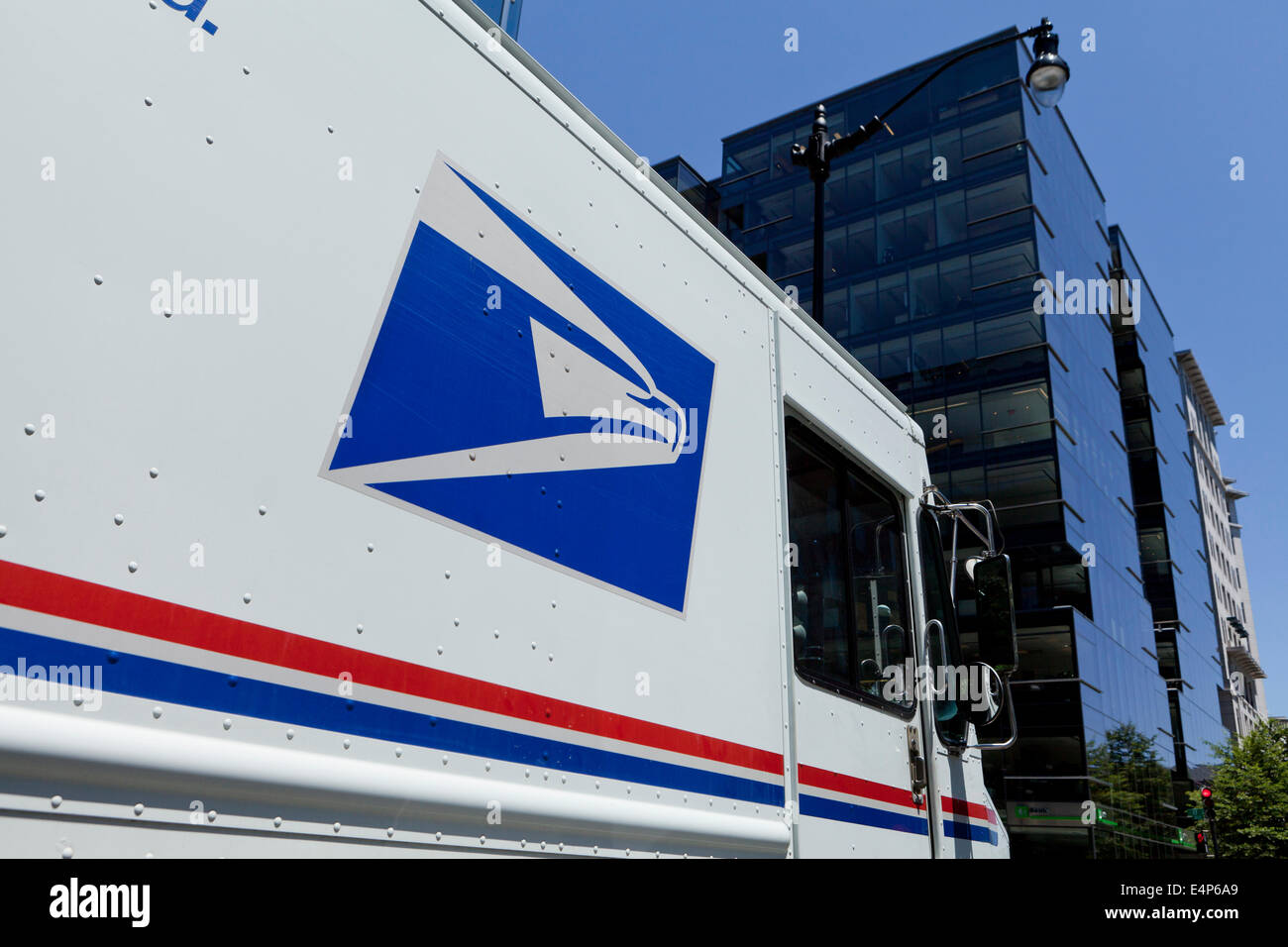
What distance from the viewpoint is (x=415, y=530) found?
211 centimetres

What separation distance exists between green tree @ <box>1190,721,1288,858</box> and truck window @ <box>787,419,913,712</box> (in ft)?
117

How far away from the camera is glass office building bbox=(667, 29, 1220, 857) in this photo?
3231 centimetres

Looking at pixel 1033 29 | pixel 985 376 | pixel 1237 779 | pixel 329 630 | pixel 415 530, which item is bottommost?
pixel 1237 779

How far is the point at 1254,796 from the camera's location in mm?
34812

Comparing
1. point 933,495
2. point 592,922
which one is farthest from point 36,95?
point 933,495

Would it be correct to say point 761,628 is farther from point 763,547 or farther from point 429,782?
point 429,782

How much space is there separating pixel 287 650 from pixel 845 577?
8.65 ft

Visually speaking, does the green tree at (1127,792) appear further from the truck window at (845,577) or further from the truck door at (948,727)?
the truck window at (845,577)

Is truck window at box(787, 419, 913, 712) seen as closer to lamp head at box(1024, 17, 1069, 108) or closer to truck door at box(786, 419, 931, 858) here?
truck door at box(786, 419, 931, 858)

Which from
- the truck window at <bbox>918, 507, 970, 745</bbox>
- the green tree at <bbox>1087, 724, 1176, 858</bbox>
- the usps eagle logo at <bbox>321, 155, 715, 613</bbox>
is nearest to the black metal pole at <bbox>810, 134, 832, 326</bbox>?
the truck window at <bbox>918, 507, 970, 745</bbox>

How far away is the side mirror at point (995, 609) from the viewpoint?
4312 millimetres

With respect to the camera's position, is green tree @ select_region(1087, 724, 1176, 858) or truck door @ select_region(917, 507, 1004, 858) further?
green tree @ select_region(1087, 724, 1176, 858)

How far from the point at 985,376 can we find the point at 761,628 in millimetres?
33716

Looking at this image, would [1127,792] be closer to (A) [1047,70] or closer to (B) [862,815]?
(A) [1047,70]
